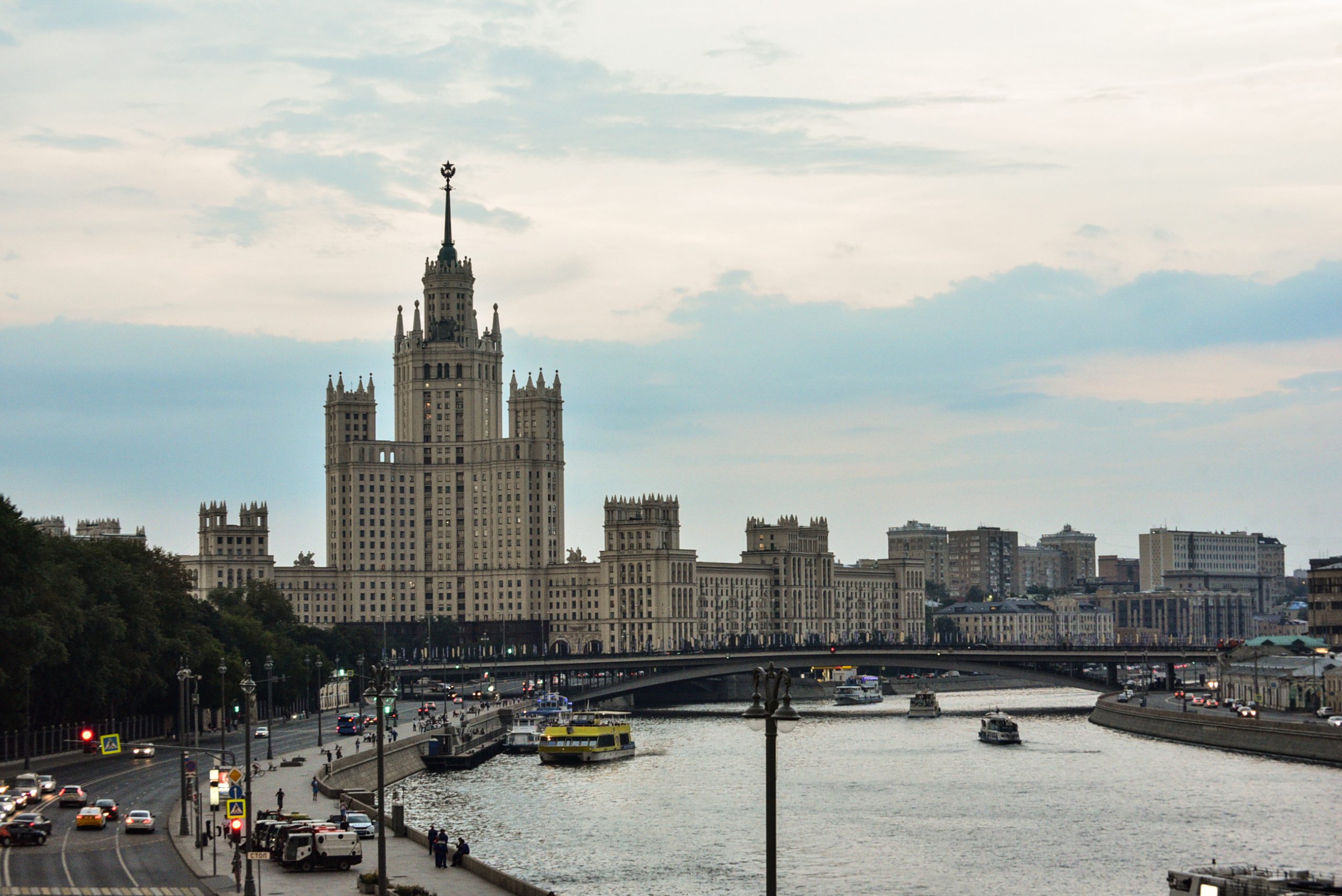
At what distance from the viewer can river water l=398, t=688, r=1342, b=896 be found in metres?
91.8

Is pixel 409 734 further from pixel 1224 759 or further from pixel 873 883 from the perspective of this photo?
pixel 873 883

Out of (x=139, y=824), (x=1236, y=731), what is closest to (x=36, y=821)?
(x=139, y=824)

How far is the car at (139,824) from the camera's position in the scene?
89000 millimetres

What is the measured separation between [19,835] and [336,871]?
14130 millimetres

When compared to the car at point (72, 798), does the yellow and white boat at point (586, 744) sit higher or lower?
lower

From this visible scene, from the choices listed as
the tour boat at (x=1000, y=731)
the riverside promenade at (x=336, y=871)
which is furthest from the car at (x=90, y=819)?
the tour boat at (x=1000, y=731)

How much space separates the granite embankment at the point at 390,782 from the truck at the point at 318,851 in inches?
80.2

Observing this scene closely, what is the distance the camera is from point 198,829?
3396 inches

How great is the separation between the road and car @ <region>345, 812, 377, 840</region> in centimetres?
861

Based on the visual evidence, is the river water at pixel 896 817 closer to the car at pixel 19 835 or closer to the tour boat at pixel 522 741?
the tour boat at pixel 522 741

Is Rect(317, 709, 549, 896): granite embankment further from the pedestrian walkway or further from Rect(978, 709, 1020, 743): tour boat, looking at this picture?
Rect(978, 709, 1020, 743): tour boat

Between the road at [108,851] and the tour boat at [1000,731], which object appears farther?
the tour boat at [1000,731]

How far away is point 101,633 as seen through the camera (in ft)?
441

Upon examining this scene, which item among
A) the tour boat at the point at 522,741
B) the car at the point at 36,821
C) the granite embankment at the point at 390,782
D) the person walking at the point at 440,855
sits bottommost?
the tour boat at the point at 522,741
